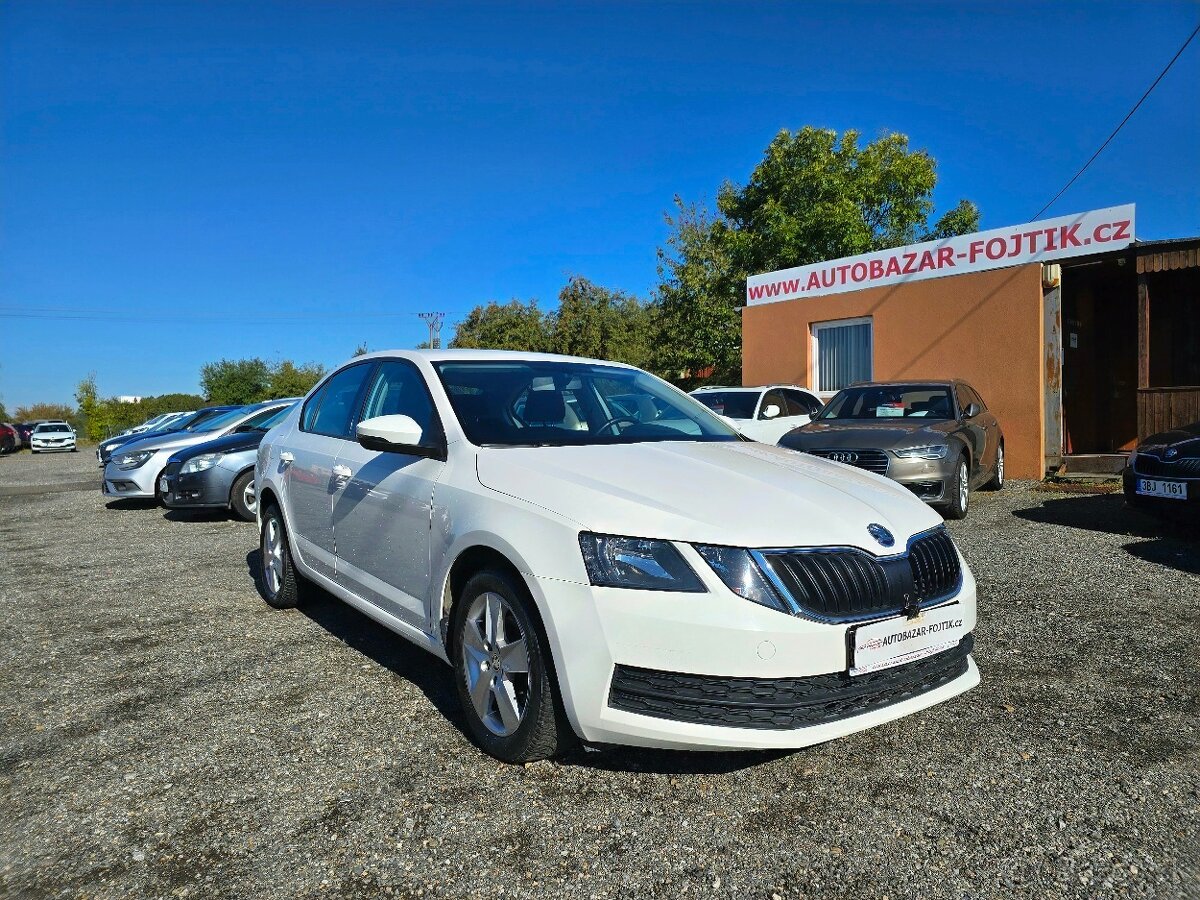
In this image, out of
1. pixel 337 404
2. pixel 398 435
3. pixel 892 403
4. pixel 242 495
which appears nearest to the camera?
pixel 398 435

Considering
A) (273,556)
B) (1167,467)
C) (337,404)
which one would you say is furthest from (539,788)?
(1167,467)

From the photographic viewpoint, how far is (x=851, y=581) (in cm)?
259

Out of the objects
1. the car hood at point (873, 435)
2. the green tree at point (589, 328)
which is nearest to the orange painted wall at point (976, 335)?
the car hood at point (873, 435)

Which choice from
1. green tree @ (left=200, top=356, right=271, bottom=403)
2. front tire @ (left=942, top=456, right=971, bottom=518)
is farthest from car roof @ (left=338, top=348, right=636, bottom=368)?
green tree @ (left=200, top=356, right=271, bottom=403)

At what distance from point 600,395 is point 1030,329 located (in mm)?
10119

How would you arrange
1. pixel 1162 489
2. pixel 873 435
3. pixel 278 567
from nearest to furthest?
pixel 278 567 → pixel 1162 489 → pixel 873 435

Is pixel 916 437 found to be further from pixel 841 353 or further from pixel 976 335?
pixel 841 353

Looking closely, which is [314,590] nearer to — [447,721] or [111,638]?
[111,638]

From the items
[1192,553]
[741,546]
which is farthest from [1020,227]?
[741,546]

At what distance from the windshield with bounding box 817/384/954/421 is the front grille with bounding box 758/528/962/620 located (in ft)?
22.3

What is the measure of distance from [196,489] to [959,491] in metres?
8.38

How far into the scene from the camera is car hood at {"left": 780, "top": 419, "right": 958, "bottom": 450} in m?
7.98

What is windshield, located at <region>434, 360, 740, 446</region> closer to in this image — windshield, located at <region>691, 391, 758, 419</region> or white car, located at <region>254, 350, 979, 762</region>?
white car, located at <region>254, 350, 979, 762</region>

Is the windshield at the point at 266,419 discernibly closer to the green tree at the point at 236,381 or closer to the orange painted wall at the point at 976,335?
the orange painted wall at the point at 976,335
